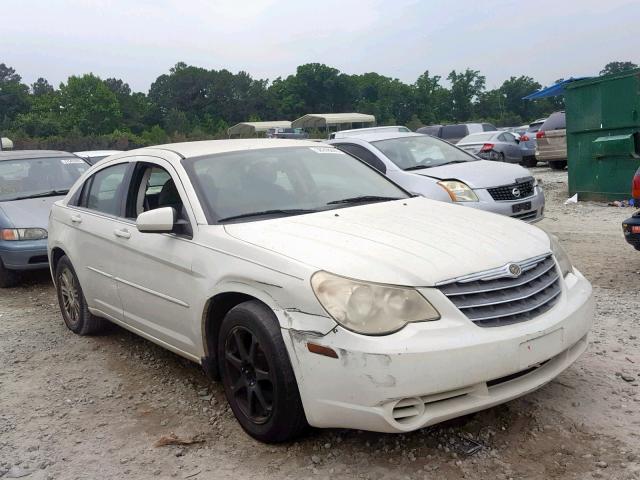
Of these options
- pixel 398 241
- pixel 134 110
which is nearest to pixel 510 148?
pixel 398 241

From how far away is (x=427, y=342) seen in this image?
2.77 meters

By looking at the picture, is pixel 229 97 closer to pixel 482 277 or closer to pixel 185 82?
pixel 185 82

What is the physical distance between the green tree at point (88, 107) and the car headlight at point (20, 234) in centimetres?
7672

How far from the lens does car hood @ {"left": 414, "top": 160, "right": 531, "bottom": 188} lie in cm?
758

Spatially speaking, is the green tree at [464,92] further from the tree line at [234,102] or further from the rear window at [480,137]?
the rear window at [480,137]

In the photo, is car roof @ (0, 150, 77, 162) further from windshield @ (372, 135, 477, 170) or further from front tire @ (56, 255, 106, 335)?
windshield @ (372, 135, 477, 170)

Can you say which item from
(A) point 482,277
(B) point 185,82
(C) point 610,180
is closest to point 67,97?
(B) point 185,82

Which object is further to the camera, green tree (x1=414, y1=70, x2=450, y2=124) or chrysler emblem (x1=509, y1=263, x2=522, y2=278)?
green tree (x1=414, y1=70, x2=450, y2=124)

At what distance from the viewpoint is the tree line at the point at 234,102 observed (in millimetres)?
78875

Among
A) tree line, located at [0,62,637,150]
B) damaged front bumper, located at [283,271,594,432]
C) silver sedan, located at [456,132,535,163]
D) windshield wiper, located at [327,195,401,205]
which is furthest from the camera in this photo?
tree line, located at [0,62,637,150]

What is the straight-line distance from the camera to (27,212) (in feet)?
24.8

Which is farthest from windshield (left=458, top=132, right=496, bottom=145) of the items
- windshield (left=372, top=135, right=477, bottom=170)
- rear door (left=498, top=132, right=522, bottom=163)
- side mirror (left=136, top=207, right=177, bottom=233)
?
side mirror (left=136, top=207, right=177, bottom=233)

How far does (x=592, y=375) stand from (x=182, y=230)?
2557 millimetres

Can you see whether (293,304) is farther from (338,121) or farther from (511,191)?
(338,121)
